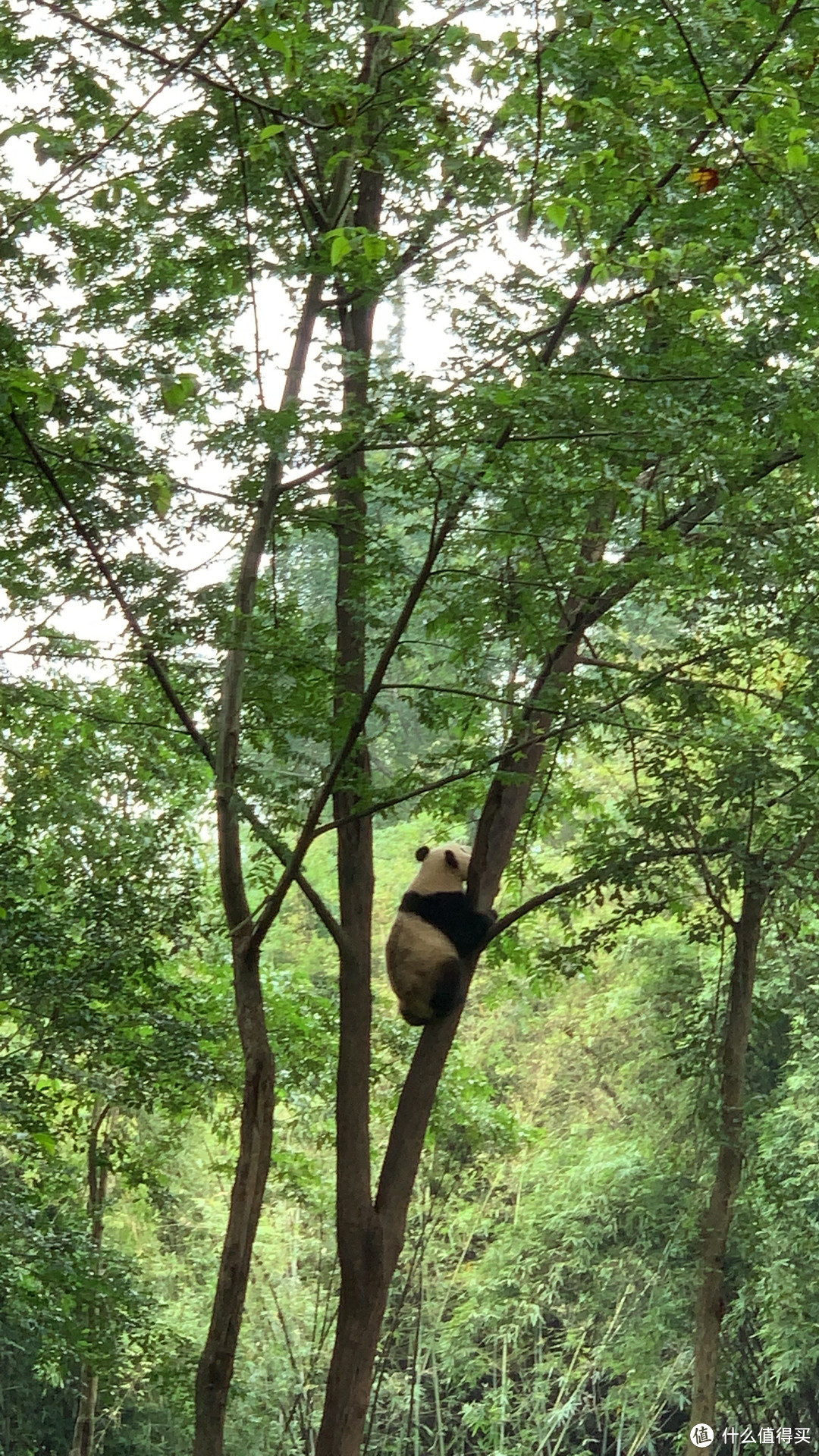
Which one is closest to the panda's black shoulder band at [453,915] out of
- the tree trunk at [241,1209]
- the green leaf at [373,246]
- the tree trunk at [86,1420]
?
the tree trunk at [241,1209]

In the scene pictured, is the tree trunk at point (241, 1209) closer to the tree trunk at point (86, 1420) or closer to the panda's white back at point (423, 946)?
the panda's white back at point (423, 946)

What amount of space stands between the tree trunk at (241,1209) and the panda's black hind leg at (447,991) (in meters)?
0.78

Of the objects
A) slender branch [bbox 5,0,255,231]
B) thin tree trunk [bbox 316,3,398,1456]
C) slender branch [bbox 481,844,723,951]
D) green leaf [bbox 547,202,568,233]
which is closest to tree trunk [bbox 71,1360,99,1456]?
thin tree trunk [bbox 316,3,398,1456]

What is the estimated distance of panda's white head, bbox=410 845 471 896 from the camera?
4.88m

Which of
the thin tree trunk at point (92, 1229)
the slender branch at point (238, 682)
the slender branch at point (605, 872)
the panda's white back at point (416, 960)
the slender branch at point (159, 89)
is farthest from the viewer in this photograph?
the thin tree trunk at point (92, 1229)

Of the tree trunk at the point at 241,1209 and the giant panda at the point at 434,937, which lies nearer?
the tree trunk at the point at 241,1209

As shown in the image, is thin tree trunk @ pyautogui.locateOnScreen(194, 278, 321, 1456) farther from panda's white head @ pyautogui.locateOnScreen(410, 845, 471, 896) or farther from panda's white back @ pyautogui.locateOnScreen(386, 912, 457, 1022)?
panda's white head @ pyautogui.locateOnScreen(410, 845, 471, 896)

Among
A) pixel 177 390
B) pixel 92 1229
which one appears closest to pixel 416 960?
pixel 177 390

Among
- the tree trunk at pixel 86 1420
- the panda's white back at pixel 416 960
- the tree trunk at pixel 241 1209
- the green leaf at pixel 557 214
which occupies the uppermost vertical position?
the green leaf at pixel 557 214

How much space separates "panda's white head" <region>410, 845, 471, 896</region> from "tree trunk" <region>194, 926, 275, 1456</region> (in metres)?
1.20

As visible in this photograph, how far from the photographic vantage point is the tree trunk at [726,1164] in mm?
4477

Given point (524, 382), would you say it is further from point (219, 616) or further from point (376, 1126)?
point (376, 1126)

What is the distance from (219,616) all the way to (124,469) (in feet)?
1.75

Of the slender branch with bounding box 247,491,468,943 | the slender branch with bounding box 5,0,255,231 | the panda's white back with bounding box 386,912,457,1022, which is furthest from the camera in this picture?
the panda's white back with bounding box 386,912,457,1022
